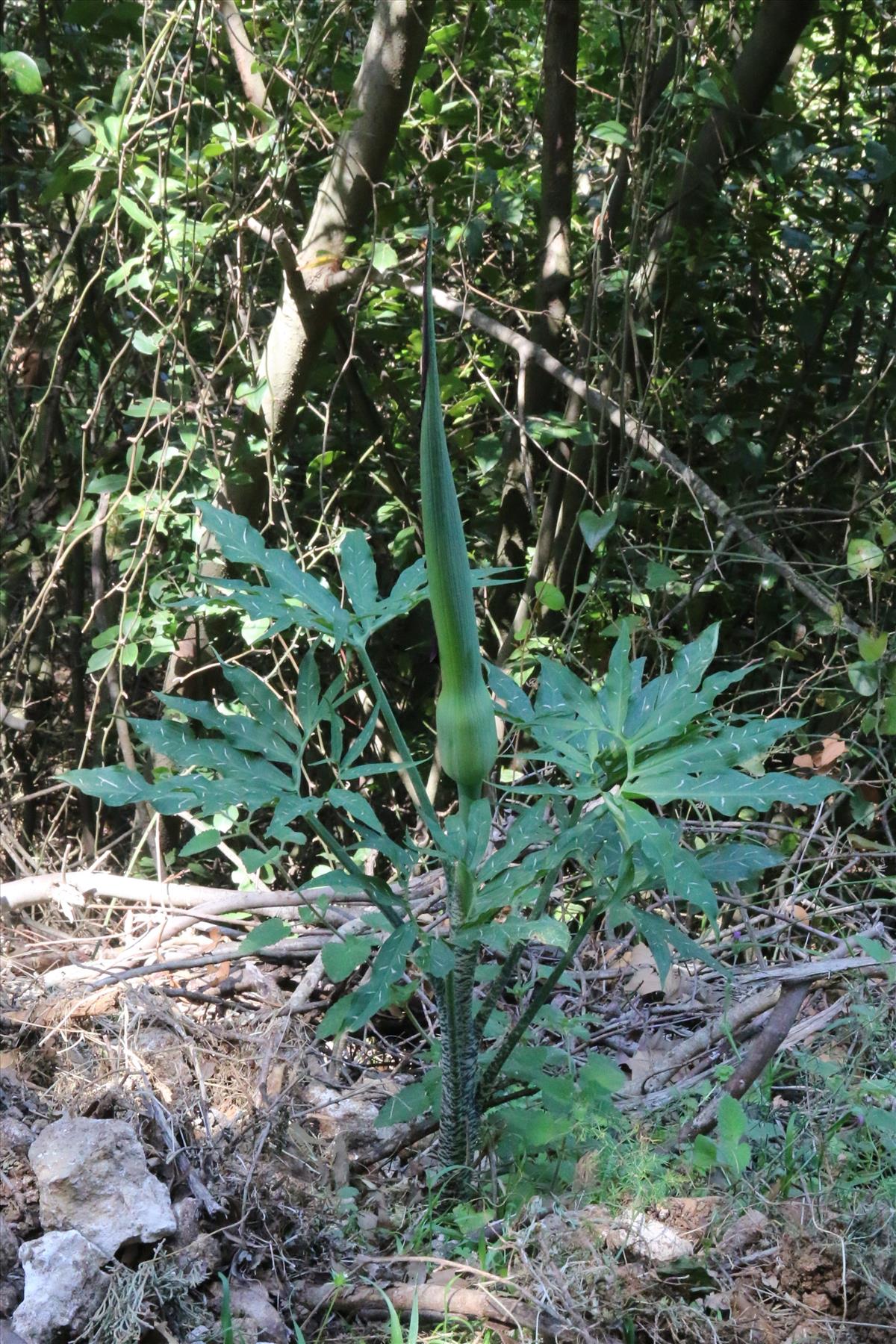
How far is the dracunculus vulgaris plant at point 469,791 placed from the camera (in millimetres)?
1275

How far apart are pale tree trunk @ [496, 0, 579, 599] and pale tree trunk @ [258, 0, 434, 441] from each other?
17.7 inches

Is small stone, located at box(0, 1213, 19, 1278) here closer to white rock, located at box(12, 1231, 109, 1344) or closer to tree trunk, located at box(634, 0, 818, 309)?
white rock, located at box(12, 1231, 109, 1344)

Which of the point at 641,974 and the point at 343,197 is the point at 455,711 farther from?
the point at 343,197

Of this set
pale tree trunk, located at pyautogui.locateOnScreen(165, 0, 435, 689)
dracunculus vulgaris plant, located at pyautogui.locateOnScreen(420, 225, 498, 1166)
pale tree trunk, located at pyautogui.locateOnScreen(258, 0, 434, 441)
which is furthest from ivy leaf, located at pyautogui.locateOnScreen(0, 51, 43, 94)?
dracunculus vulgaris plant, located at pyautogui.locateOnScreen(420, 225, 498, 1166)

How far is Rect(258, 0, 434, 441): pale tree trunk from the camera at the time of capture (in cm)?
263

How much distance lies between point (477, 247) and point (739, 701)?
145 cm

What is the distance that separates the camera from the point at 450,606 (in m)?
1.26

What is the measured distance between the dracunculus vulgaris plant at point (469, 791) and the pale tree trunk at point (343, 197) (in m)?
1.40

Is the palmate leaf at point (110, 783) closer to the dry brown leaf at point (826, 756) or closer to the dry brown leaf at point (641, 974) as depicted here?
the dry brown leaf at point (641, 974)

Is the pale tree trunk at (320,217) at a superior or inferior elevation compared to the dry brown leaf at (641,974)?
superior

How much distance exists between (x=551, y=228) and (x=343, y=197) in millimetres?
631

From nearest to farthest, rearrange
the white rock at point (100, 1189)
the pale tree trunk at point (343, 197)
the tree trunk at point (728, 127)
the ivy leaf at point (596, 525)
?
1. the white rock at point (100, 1189)
2. the pale tree trunk at point (343, 197)
3. the ivy leaf at point (596, 525)
4. the tree trunk at point (728, 127)

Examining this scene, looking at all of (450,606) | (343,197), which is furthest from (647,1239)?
(343,197)

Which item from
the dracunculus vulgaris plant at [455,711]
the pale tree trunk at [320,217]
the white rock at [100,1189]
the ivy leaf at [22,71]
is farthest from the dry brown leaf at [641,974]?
the ivy leaf at [22,71]
